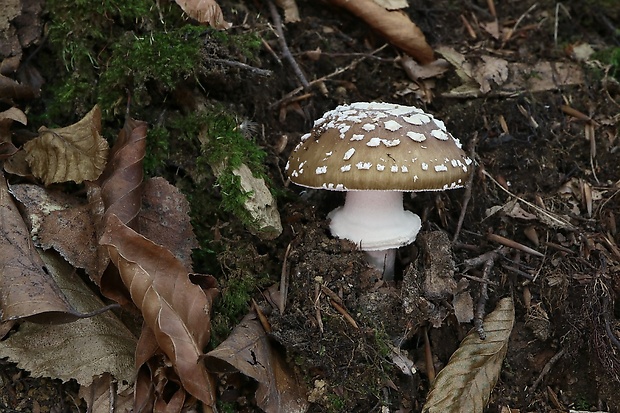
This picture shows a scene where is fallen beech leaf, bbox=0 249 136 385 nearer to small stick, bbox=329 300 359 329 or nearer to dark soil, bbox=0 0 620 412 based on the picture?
dark soil, bbox=0 0 620 412

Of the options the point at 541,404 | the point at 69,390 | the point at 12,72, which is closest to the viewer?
the point at 69,390

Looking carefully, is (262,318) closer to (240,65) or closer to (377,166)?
(377,166)

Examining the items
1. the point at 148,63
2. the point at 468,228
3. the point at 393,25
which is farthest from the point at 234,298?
the point at 393,25

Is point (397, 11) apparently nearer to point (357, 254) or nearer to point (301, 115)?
point (301, 115)

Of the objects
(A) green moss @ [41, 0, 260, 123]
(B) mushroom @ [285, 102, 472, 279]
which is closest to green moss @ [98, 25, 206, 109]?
(A) green moss @ [41, 0, 260, 123]

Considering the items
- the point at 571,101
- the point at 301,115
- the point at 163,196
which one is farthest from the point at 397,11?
the point at 163,196

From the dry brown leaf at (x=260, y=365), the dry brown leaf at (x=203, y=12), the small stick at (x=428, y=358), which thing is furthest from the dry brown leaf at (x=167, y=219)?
the small stick at (x=428, y=358)
